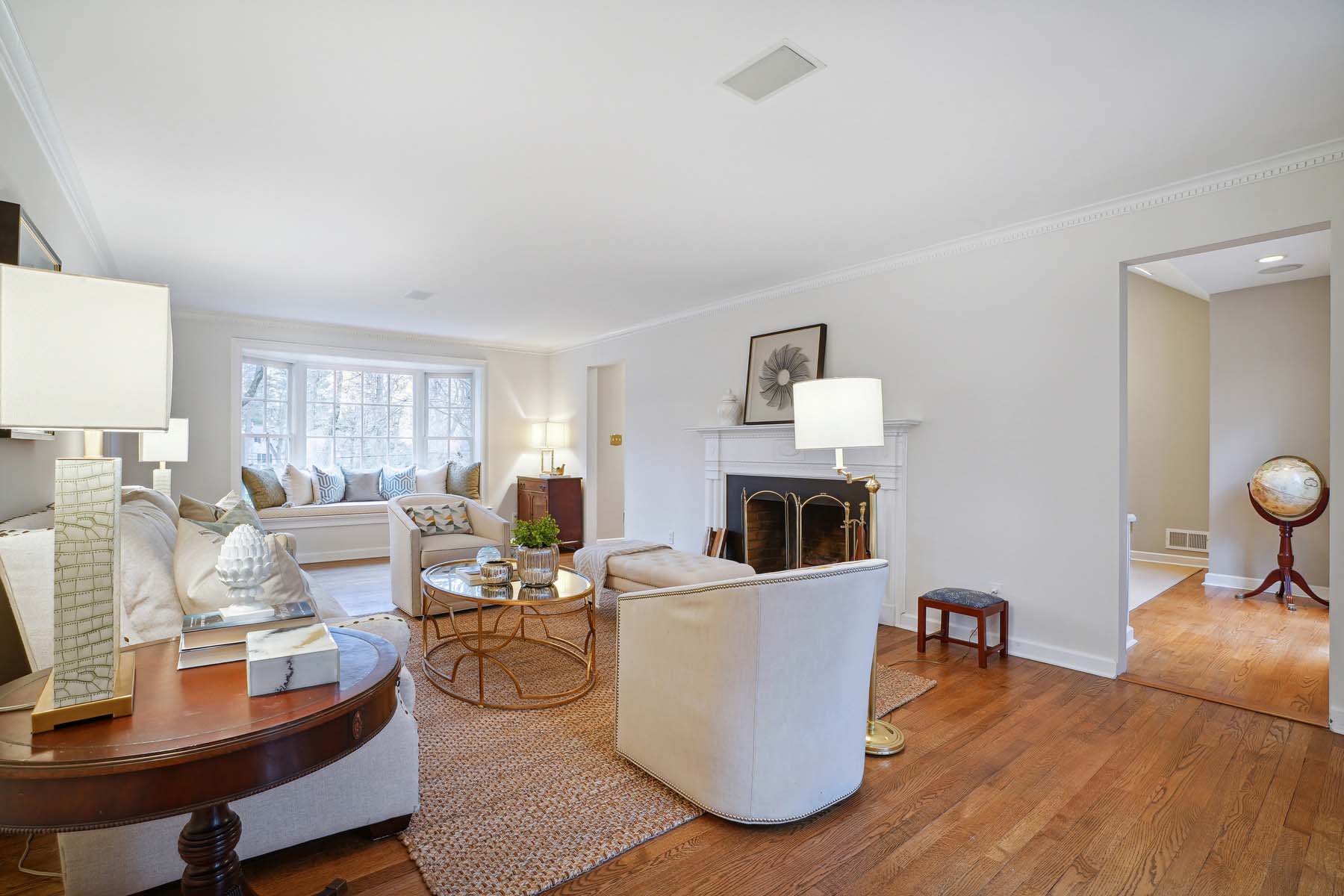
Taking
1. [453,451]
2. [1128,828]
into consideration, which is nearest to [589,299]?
[453,451]

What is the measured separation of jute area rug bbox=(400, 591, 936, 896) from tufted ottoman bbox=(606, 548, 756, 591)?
2.87ft

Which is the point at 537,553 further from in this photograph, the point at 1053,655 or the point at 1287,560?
the point at 1287,560

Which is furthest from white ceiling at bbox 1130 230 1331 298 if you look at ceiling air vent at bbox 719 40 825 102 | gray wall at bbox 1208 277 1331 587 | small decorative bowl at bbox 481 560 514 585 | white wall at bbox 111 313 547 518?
white wall at bbox 111 313 547 518

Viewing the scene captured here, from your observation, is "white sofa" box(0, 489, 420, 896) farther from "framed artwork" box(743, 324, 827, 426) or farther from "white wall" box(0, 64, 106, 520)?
"framed artwork" box(743, 324, 827, 426)

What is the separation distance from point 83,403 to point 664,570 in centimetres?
302

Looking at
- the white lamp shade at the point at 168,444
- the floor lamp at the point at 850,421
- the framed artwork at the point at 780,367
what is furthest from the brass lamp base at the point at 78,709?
the framed artwork at the point at 780,367

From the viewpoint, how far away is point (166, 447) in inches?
168

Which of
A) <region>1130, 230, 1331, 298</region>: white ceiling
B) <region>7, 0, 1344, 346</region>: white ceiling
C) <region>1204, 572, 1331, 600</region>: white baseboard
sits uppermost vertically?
<region>1130, 230, 1331, 298</region>: white ceiling

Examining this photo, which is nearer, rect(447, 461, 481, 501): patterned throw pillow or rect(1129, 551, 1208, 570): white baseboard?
rect(1129, 551, 1208, 570): white baseboard

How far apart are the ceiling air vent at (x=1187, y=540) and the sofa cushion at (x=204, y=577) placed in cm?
743

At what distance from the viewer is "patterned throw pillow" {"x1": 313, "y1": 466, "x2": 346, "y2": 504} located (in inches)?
265

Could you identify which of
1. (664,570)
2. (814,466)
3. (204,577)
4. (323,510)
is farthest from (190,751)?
(323,510)

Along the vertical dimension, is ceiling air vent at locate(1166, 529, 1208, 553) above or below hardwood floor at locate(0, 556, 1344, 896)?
above

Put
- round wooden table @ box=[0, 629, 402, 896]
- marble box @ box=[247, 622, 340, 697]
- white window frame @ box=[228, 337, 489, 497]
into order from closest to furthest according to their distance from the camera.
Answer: round wooden table @ box=[0, 629, 402, 896] → marble box @ box=[247, 622, 340, 697] → white window frame @ box=[228, 337, 489, 497]
